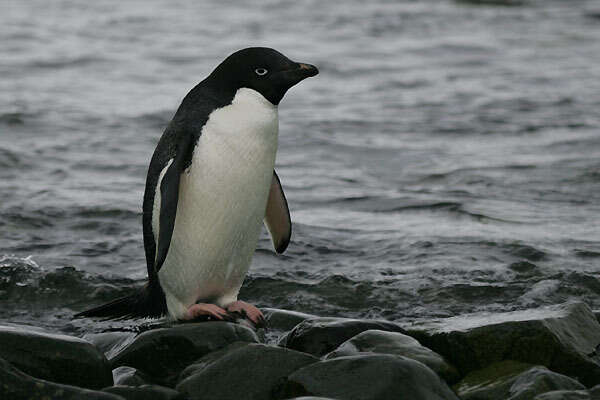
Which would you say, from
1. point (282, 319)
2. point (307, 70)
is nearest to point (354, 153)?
point (282, 319)

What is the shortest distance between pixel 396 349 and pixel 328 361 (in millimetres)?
→ 401

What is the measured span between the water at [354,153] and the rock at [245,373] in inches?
59.8

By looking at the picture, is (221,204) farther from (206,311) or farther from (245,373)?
(245,373)

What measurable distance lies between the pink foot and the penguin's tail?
0.67 feet

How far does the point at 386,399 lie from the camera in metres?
3.63

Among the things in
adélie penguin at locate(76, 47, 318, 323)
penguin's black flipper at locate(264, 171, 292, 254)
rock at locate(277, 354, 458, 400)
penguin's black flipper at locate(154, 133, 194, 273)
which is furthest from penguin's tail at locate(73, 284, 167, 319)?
rock at locate(277, 354, 458, 400)

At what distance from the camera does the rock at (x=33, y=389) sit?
11.6 feet

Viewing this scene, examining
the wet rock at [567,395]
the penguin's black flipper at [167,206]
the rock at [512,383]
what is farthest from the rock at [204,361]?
the wet rock at [567,395]

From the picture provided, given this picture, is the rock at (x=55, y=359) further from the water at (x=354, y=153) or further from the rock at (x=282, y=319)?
the water at (x=354, y=153)

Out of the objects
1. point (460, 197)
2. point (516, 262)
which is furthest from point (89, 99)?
point (516, 262)

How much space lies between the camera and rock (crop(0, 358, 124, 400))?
11.6 feet

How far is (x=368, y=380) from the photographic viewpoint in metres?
3.70

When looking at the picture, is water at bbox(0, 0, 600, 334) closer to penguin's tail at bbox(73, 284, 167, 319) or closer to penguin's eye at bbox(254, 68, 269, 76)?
penguin's tail at bbox(73, 284, 167, 319)

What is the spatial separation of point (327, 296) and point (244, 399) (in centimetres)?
214
